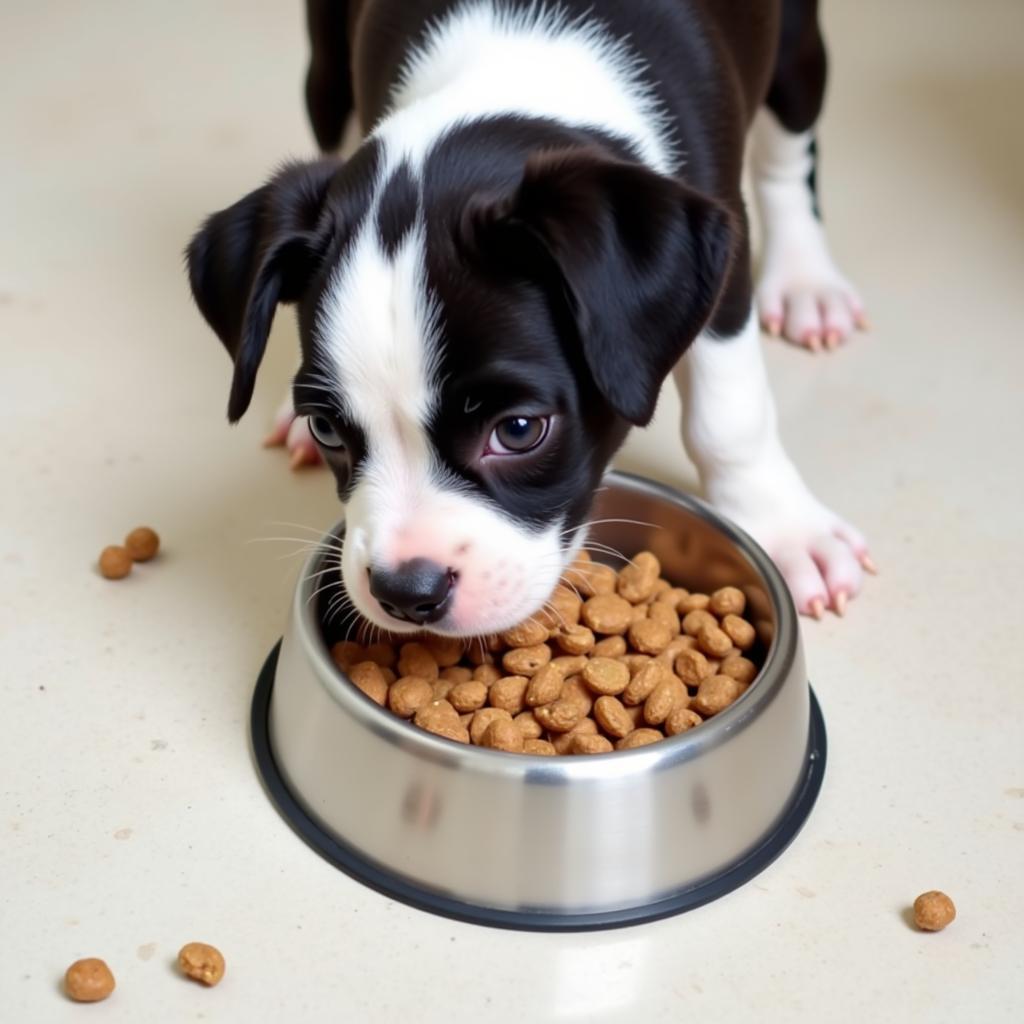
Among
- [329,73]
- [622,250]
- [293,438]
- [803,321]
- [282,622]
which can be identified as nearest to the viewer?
[622,250]

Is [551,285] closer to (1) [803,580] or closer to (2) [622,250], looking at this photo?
(2) [622,250]

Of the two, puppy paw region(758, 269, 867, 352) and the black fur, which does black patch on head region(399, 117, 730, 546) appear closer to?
the black fur

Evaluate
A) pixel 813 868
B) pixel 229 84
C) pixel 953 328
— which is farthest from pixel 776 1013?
pixel 229 84

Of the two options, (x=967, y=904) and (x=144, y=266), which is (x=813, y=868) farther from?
(x=144, y=266)

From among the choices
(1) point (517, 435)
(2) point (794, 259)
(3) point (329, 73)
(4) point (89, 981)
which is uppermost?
(1) point (517, 435)

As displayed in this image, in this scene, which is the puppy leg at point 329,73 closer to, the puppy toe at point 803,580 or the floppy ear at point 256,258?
the floppy ear at point 256,258

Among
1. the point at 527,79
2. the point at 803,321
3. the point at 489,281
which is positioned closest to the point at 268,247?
the point at 489,281

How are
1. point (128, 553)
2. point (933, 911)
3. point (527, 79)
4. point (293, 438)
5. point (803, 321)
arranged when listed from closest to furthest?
point (933, 911) < point (527, 79) < point (128, 553) < point (293, 438) < point (803, 321)
